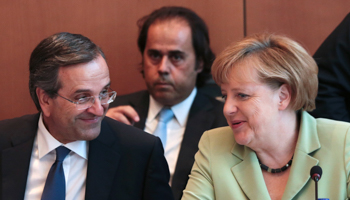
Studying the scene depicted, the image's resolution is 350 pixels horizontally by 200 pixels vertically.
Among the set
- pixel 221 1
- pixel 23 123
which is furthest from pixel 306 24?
pixel 23 123

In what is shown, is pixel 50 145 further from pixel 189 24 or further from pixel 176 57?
pixel 189 24

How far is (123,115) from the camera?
2357 millimetres

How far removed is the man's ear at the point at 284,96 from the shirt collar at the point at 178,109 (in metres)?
1.02

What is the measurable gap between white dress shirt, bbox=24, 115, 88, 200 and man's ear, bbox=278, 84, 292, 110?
35.2 inches

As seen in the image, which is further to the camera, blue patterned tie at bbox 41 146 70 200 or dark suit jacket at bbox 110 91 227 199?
dark suit jacket at bbox 110 91 227 199

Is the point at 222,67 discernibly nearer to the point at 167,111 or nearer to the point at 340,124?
the point at 340,124

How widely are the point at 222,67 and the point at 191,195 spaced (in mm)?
559

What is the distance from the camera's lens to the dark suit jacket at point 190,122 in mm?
2428

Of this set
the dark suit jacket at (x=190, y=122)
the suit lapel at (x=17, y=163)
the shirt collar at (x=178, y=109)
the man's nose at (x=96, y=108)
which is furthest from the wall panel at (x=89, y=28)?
the man's nose at (x=96, y=108)

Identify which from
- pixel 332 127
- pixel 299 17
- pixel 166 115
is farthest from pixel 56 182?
pixel 299 17

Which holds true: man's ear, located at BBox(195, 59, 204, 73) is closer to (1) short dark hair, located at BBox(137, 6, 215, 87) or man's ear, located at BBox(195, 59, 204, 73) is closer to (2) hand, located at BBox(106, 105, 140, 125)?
(1) short dark hair, located at BBox(137, 6, 215, 87)

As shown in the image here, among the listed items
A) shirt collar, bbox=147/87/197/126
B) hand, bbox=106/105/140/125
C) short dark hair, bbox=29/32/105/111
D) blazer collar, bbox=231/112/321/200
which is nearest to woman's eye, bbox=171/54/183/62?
shirt collar, bbox=147/87/197/126

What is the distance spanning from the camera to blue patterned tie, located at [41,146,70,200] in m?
1.71

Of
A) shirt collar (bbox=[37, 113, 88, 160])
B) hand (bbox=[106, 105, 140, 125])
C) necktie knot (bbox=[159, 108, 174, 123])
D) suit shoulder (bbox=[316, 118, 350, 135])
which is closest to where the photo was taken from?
suit shoulder (bbox=[316, 118, 350, 135])
